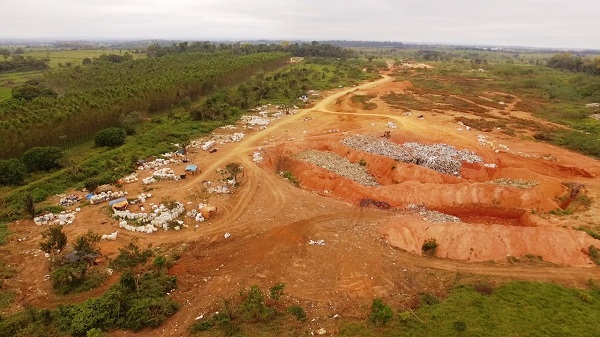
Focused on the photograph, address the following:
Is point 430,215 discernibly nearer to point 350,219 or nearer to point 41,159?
point 350,219

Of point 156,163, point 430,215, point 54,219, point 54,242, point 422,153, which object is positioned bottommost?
point 54,219

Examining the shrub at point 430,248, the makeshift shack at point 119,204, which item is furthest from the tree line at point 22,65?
the shrub at point 430,248

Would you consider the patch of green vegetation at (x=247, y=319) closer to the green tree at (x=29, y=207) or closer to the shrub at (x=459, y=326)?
the shrub at (x=459, y=326)

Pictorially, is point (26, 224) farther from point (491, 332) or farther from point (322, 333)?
point (491, 332)

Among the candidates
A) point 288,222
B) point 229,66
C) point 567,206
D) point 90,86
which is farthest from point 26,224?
point 229,66

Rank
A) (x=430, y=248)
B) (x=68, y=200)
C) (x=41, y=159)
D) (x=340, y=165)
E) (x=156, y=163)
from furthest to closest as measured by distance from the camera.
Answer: (x=156, y=163)
(x=340, y=165)
(x=41, y=159)
(x=68, y=200)
(x=430, y=248)

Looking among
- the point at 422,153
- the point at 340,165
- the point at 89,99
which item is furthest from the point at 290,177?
the point at 89,99
